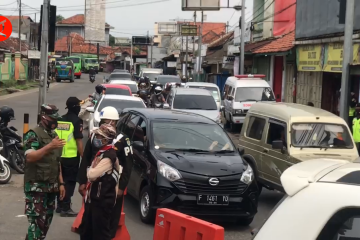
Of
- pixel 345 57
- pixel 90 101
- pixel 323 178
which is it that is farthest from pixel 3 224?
pixel 90 101

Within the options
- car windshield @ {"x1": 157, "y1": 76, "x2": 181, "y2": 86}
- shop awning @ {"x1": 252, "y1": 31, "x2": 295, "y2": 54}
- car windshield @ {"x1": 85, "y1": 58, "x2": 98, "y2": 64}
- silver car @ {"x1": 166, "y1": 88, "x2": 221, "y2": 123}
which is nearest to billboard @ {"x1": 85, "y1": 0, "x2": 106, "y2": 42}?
A: car windshield @ {"x1": 85, "y1": 58, "x2": 98, "y2": 64}

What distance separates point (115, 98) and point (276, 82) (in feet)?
57.1

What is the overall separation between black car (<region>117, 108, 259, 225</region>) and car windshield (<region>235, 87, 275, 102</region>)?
46.2ft

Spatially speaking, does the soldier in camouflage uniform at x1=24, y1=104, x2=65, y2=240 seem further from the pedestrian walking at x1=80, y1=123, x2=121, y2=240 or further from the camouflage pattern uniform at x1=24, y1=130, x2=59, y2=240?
the pedestrian walking at x1=80, y1=123, x2=121, y2=240

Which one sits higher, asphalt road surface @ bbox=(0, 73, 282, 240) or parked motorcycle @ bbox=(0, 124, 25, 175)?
parked motorcycle @ bbox=(0, 124, 25, 175)

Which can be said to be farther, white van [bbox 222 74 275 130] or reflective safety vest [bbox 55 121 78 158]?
white van [bbox 222 74 275 130]

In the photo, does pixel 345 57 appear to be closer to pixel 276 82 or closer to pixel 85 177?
pixel 85 177

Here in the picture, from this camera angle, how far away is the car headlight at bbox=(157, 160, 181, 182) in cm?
878

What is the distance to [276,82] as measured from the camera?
34.2m

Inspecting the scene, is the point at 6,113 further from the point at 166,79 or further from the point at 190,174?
the point at 166,79

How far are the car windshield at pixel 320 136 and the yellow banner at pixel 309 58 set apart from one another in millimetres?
12783

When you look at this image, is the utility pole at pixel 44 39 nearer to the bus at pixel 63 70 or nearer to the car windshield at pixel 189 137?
the car windshield at pixel 189 137

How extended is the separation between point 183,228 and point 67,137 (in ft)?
12.5

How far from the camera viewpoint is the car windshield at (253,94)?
79.3 feet
